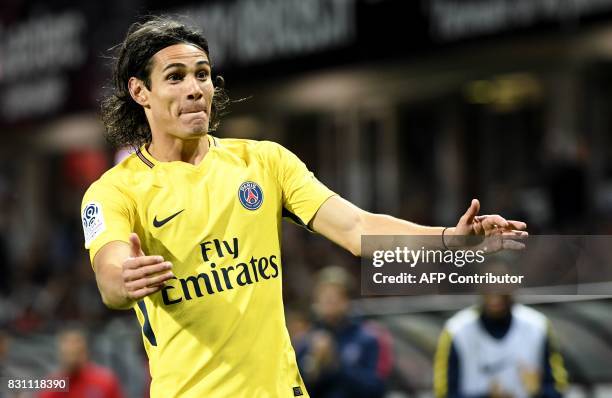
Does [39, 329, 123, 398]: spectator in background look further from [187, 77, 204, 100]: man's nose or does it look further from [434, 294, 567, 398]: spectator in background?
[187, 77, 204, 100]: man's nose

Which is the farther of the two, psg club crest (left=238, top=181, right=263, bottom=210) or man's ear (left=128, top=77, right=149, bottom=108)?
man's ear (left=128, top=77, right=149, bottom=108)

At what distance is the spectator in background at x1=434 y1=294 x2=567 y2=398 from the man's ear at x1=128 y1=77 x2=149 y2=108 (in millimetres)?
3591

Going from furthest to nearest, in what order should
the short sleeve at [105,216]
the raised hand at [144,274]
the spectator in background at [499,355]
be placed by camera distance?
1. the spectator in background at [499,355]
2. the short sleeve at [105,216]
3. the raised hand at [144,274]

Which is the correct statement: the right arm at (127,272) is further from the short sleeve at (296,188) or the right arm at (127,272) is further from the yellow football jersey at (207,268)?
the short sleeve at (296,188)


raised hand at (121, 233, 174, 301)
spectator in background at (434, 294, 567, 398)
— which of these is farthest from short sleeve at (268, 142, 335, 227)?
spectator in background at (434, 294, 567, 398)

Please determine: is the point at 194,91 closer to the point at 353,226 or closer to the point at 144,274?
the point at 353,226

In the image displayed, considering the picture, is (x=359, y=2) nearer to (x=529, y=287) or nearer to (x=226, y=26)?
(x=226, y=26)

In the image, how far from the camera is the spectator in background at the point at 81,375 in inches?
345

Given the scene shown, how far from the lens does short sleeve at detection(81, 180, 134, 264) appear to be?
378 cm

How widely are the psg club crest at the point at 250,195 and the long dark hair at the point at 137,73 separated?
0.50m

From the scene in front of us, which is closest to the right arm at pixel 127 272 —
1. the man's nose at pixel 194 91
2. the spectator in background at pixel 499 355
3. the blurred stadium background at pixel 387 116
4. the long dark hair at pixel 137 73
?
the man's nose at pixel 194 91

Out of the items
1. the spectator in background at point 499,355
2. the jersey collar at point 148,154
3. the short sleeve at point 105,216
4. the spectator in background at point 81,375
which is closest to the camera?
the short sleeve at point 105,216

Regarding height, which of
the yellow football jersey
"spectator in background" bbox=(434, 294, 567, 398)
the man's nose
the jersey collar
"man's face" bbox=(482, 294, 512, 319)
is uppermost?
the man's nose

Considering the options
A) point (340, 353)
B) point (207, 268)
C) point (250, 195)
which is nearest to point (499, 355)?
point (340, 353)
